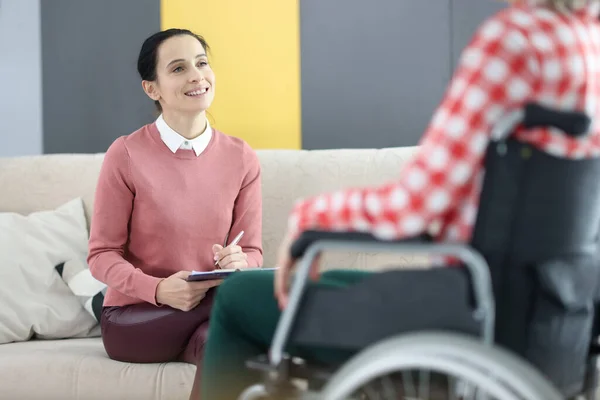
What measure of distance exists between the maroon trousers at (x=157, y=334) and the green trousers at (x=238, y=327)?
2.15 ft

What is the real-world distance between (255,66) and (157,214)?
1142 mm

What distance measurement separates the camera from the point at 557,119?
1.08m

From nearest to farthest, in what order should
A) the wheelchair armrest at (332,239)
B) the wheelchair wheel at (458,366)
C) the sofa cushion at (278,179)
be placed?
1. the wheelchair wheel at (458,366)
2. the wheelchair armrest at (332,239)
3. the sofa cushion at (278,179)

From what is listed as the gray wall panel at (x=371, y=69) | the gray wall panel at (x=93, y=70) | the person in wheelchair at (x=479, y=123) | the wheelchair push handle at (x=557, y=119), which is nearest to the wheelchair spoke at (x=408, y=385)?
the person in wheelchair at (x=479, y=123)

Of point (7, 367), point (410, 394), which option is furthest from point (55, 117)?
point (410, 394)

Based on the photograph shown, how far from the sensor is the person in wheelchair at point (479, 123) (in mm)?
1113

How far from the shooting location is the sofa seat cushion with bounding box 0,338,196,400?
212 cm

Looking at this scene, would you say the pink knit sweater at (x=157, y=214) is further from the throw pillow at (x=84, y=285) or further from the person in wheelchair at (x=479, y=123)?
the person in wheelchair at (x=479, y=123)

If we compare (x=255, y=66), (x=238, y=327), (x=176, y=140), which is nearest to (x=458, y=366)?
(x=238, y=327)

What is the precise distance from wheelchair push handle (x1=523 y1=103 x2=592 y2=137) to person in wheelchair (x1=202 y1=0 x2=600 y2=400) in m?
0.04

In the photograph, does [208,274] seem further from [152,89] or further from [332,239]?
[332,239]

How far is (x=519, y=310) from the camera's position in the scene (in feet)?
3.81

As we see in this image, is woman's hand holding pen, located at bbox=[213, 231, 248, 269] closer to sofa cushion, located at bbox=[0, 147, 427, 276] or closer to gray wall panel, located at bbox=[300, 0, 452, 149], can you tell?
sofa cushion, located at bbox=[0, 147, 427, 276]

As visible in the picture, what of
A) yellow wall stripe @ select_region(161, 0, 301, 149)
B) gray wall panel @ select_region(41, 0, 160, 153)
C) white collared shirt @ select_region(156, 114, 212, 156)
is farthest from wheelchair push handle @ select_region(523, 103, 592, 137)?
gray wall panel @ select_region(41, 0, 160, 153)
